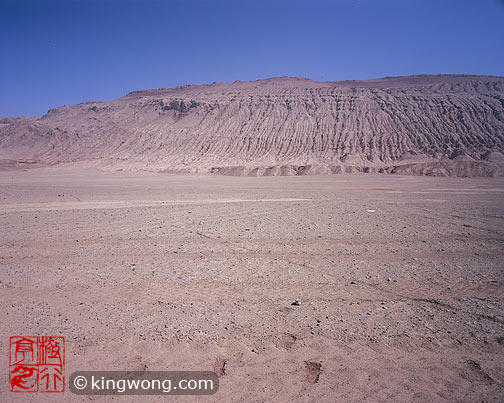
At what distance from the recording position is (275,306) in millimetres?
5688

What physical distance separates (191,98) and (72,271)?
80501 millimetres

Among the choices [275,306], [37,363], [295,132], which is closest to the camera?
[37,363]

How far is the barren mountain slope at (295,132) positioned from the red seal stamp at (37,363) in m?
44.7

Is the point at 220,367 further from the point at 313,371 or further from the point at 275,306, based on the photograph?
the point at 275,306

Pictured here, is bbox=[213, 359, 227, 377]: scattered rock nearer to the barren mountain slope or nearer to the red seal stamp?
the red seal stamp

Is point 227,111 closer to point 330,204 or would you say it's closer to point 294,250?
point 330,204

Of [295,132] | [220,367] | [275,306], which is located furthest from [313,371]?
[295,132]

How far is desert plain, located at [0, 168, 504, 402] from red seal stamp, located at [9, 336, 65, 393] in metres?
0.11

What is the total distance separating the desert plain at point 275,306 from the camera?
3.99 meters

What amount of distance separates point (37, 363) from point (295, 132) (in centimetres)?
6394

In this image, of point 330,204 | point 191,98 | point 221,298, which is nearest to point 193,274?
point 221,298

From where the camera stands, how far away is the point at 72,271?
7.42m

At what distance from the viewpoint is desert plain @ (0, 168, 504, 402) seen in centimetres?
399

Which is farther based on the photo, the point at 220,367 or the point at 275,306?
the point at 275,306
